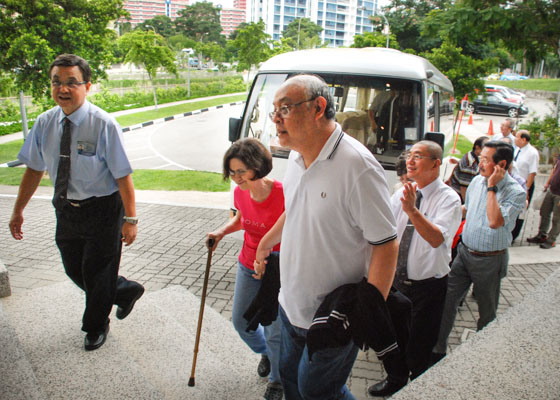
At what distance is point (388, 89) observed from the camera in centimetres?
570

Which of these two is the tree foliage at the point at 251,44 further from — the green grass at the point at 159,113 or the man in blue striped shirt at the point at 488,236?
the man in blue striped shirt at the point at 488,236

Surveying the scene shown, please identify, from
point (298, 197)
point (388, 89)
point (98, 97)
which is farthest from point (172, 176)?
point (98, 97)

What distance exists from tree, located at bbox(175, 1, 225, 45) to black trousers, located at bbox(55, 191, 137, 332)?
7661 centimetres

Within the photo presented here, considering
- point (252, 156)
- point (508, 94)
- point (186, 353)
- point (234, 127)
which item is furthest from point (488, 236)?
point (508, 94)

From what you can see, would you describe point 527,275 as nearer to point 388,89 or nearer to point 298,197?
point 388,89

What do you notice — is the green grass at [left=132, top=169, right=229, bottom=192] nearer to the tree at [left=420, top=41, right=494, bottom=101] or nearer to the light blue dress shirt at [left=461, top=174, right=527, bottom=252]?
the light blue dress shirt at [left=461, top=174, right=527, bottom=252]

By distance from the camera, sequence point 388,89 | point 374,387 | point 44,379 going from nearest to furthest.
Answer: point 44,379 → point 374,387 → point 388,89

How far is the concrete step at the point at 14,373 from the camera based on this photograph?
Answer: 8.00 ft

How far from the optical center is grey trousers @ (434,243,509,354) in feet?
12.0

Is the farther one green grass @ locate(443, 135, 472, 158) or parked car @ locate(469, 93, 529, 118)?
parked car @ locate(469, 93, 529, 118)

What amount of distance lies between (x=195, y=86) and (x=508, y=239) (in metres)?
38.8

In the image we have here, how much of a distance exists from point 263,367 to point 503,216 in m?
2.19

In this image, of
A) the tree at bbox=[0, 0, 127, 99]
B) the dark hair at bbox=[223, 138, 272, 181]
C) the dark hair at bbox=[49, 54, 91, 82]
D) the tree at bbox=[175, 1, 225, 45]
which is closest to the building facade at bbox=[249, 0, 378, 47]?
the tree at bbox=[175, 1, 225, 45]

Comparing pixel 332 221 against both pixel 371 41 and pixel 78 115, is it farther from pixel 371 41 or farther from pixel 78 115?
pixel 371 41
